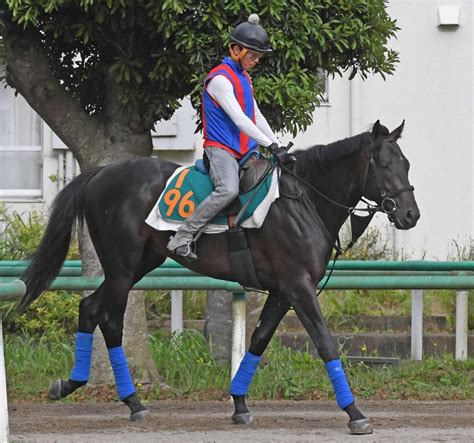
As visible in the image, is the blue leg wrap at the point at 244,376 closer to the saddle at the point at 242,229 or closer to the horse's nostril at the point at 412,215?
the saddle at the point at 242,229

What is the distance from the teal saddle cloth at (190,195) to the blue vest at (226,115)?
0.89ft

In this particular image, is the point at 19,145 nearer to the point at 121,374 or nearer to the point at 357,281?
the point at 357,281

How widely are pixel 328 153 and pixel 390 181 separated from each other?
20.1 inches

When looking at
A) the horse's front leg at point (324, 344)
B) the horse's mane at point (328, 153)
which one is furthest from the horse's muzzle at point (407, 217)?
the horse's front leg at point (324, 344)

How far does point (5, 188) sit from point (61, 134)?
5801 mm

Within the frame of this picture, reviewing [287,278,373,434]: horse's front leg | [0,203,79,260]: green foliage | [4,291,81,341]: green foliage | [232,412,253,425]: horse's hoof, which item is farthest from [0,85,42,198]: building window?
[287,278,373,434]: horse's front leg

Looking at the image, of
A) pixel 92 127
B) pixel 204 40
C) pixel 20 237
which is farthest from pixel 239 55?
pixel 20 237

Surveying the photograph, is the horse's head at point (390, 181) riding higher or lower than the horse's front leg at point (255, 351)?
higher

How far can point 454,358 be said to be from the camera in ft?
36.0

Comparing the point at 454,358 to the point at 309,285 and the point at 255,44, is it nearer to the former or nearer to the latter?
the point at 309,285

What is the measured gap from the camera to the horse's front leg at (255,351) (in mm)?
8555

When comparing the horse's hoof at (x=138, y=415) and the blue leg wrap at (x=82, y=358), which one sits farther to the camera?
the blue leg wrap at (x=82, y=358)

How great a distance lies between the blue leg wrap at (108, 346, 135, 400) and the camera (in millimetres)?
8594

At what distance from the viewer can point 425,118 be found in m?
15.5
